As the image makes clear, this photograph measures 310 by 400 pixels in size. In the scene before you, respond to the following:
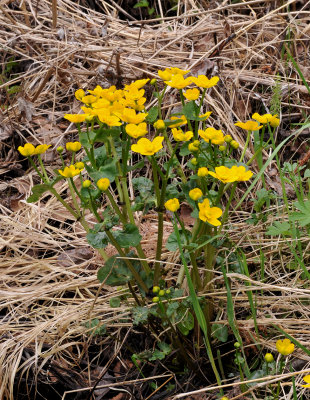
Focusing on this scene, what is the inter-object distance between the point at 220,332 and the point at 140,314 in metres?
0.26

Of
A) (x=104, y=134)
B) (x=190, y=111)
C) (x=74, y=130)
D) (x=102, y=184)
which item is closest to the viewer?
(x=102, y=184)

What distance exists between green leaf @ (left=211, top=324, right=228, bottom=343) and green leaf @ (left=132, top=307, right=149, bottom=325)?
0.22 metres

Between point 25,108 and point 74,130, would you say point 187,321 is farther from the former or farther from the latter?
point 25,108

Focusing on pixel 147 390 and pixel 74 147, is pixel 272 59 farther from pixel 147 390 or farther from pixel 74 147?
pixel 147 390

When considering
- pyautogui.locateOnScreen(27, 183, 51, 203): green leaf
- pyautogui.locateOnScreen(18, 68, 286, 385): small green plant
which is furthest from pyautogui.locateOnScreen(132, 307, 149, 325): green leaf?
pyautogui.locateOnScreen(27, 183, 51, 203): green leaf

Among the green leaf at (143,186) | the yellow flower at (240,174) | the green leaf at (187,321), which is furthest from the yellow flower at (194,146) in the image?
the green leaf at (187,321)

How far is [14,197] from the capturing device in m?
2.34

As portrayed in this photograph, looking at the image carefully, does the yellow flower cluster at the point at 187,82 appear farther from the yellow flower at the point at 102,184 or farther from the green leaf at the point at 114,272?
the green leaf at the point at 114,272

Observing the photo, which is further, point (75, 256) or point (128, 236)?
point (75, 256)

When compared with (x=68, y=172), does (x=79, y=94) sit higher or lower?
higher

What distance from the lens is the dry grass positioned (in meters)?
1.65

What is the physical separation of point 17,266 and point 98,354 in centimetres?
58

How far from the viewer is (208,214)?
4.32 ft

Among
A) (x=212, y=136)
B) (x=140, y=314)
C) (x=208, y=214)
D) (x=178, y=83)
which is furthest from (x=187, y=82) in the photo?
(x=140, y=314)
